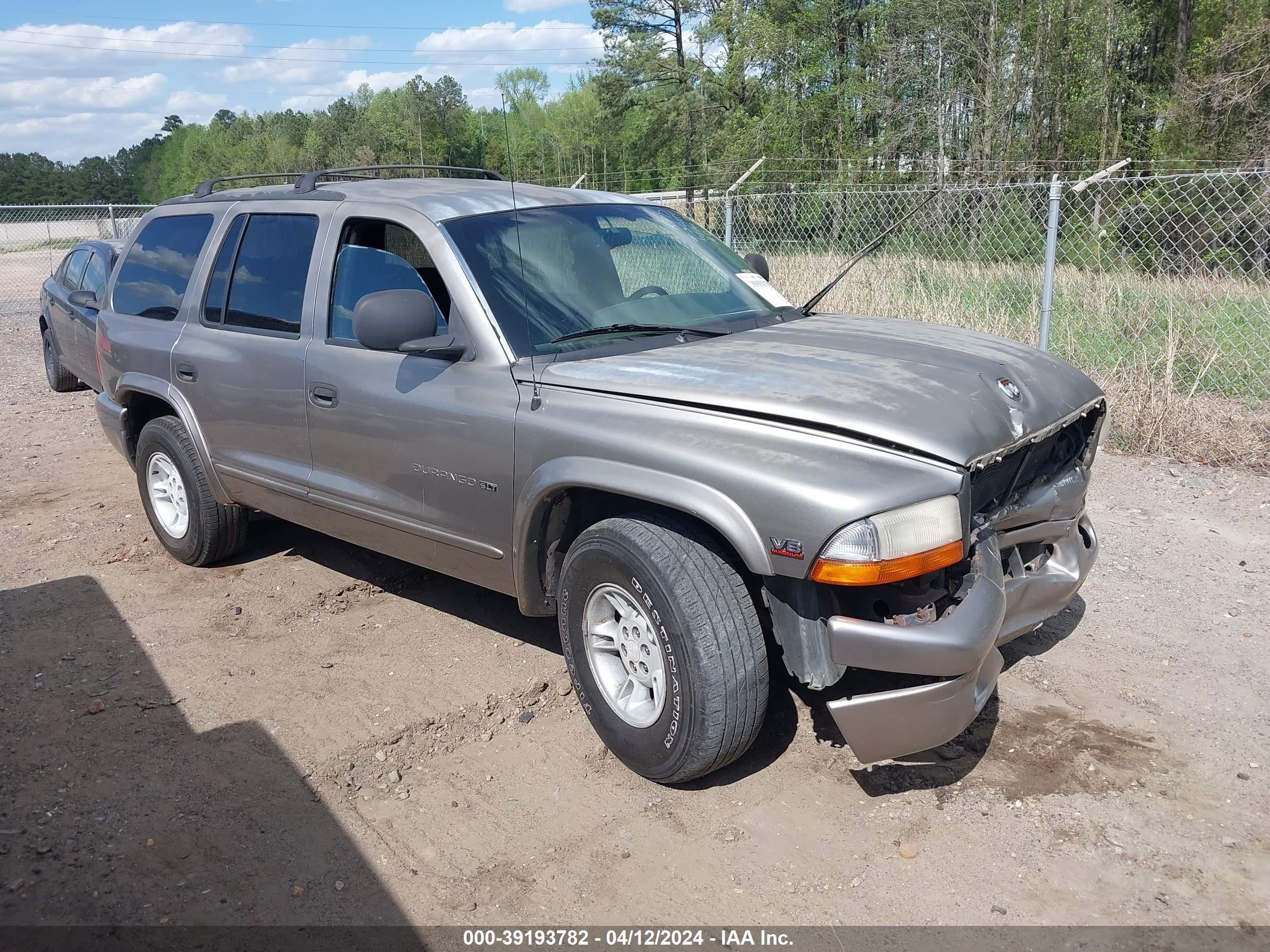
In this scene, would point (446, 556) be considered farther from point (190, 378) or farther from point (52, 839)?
point (190, 378)

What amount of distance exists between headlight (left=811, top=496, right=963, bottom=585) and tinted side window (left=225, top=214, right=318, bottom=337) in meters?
2.72

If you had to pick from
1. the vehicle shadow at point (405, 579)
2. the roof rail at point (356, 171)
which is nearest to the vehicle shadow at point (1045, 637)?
the vehicle shadow at point (405, 579)

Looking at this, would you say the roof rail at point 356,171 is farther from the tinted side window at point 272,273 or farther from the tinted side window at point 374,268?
the tinted side window at point 374,268

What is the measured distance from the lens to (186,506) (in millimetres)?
5297

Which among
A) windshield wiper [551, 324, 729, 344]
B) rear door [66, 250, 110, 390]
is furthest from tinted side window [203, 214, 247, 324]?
rear door [66, 250, 110, 390]

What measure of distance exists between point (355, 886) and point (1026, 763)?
2197mm

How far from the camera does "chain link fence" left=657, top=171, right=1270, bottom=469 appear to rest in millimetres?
6977

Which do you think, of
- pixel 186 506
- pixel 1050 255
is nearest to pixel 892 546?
pixel 186 506

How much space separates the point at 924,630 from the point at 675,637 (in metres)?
0.73

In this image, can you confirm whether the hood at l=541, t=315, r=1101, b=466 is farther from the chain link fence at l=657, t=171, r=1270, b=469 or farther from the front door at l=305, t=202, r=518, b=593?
the chain link fence at l=657, t=171, r=1270, b=469

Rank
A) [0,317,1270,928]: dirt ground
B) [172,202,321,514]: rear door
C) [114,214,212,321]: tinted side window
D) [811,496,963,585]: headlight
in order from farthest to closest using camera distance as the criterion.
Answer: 1. [114,214,212,321]: tinted side window
2. [172,202,321,514]: rear door
3. [0,317,1270,928]: dirt ground
4. [811,496,963,585]: headlight

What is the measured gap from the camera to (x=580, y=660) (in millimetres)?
3445

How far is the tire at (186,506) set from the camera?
5.09 metres

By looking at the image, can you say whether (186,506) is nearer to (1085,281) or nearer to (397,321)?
(397,321)
